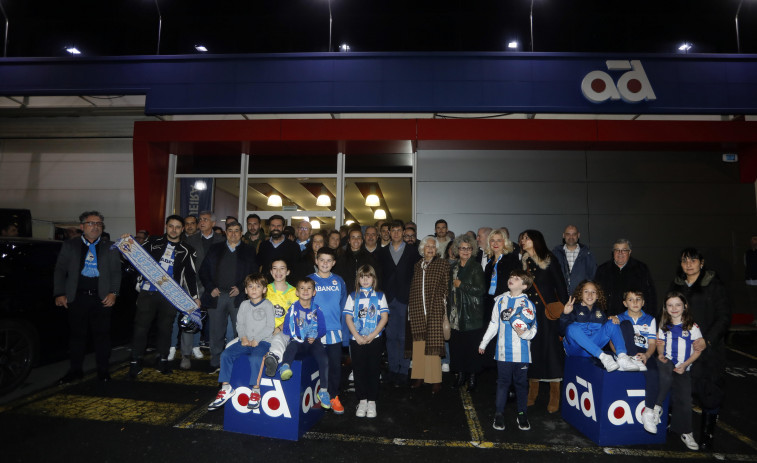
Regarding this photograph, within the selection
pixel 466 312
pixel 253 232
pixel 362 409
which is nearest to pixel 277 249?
pixel 253 232

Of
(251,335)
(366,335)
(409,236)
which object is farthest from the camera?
(409,236)

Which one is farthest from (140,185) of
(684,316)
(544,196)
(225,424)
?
(684,316)

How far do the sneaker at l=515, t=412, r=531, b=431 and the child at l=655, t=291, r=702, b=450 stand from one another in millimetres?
1148

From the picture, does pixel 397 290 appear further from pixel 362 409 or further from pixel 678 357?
pixel 678 357

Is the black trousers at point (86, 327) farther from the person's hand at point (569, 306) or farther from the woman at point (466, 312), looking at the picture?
the person's hand at point (569, 306)

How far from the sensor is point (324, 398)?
→ 3955 millimetres

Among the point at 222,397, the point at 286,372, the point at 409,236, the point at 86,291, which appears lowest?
the point at 222,397

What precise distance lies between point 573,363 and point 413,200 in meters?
6.23

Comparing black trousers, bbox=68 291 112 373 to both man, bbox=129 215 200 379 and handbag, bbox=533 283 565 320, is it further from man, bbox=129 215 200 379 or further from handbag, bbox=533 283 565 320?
handbag, bbox=533 283 565 320

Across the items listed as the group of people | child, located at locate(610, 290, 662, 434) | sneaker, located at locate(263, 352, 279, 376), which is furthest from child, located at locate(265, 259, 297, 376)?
child, located at locate(610, 290, 662, 434)

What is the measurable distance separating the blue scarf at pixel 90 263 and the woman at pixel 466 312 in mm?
4633

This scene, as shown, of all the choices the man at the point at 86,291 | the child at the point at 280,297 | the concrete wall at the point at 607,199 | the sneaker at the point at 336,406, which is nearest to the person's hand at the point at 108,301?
the man at the point at 86,291

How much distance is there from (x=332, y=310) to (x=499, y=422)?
6.62 feet

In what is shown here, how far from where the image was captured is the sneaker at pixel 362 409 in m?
4.02
